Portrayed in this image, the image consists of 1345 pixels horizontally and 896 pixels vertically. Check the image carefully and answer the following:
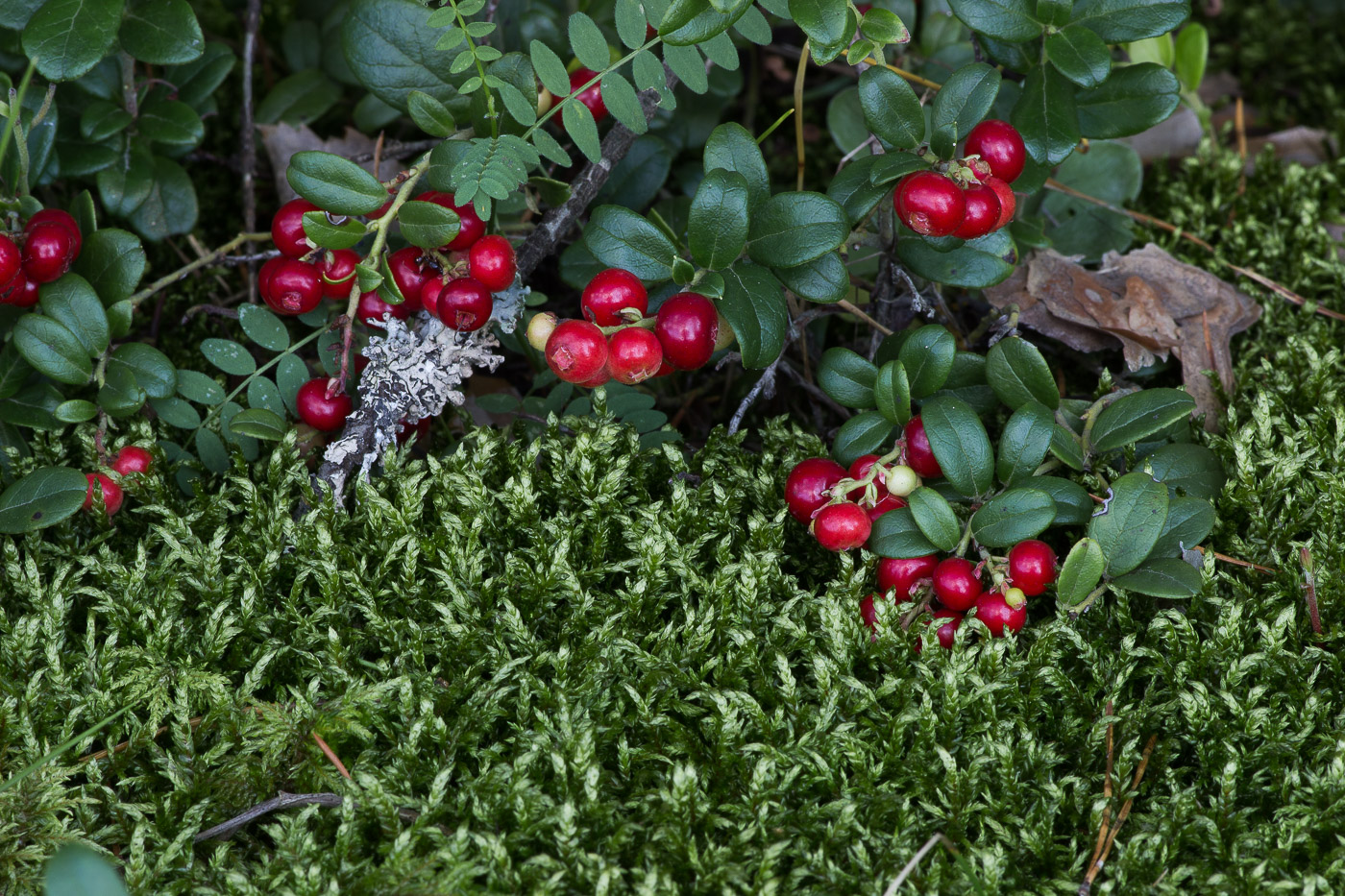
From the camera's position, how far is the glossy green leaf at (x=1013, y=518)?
1651 millimetres

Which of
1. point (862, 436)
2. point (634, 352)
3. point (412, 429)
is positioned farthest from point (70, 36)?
point (862, 436)

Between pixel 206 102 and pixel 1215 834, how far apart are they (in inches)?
99.7

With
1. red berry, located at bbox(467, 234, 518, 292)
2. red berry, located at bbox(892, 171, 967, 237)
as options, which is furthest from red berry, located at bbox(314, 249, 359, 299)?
red berry, located at bbox(892, 171, 967, 237)

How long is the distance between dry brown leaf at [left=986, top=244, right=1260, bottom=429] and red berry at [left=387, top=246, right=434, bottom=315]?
125cm

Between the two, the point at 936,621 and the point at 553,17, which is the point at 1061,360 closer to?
the point at 936,621

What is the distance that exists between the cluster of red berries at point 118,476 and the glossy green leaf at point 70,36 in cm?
70

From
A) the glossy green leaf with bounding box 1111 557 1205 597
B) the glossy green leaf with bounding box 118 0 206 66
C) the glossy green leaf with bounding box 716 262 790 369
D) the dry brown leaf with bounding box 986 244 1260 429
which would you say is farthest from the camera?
the dry brown leaf with bounding box 986 244 1260 429

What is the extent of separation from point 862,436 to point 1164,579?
0.55m

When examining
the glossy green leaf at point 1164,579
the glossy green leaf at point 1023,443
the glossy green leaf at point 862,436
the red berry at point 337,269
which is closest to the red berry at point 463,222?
the red berry at point 337,269

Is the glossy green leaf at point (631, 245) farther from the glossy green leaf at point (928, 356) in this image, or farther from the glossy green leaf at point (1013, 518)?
the glossy green leaf at point (1013, 518)

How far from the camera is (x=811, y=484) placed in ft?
5.81

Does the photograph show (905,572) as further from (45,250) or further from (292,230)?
(45,250)

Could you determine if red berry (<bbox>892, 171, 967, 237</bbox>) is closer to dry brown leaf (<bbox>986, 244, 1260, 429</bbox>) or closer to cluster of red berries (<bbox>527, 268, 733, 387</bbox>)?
cluster of red berries (<bbox>527, 268, 733, 387</bbox>)

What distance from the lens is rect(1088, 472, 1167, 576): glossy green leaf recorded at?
166cm
